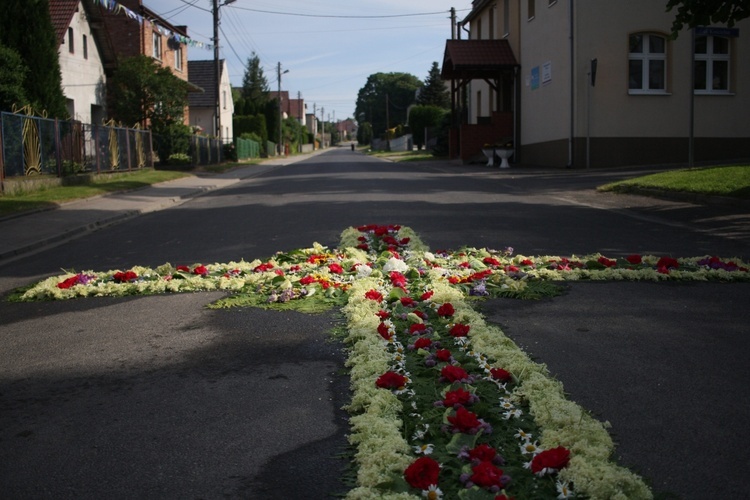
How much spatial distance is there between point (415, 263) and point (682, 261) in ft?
8.96

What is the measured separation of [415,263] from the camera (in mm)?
7953

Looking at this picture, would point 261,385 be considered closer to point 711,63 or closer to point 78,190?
point 78,190

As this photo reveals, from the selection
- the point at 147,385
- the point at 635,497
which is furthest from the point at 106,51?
the point at 635,497

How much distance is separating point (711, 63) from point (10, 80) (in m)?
20.9

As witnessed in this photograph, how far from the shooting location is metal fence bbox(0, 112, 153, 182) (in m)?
18.2

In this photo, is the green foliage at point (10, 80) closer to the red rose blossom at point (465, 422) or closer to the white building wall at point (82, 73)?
the white building wall at point (82, 73)

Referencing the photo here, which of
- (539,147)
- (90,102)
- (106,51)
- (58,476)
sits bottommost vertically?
(58,476)

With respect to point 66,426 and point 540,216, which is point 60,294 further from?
point 540,216

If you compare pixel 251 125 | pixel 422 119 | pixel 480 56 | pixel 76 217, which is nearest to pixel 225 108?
pixel 251 125

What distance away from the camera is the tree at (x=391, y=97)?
155 metres

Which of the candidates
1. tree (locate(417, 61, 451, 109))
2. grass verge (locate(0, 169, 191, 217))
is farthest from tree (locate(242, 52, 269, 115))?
grass verge (locate(0, 169, 191, 217))

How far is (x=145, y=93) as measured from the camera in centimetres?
3384

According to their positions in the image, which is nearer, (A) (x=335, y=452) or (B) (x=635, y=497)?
(B) (x=635, y=497)

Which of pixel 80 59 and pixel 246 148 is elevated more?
pixel 80 59
